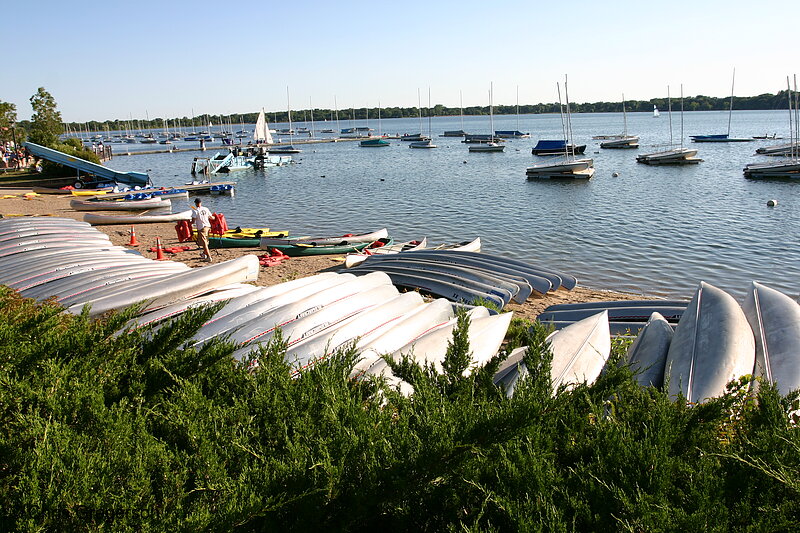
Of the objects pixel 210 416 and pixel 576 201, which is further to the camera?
pixel 576 201

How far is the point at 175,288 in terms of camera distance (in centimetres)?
889

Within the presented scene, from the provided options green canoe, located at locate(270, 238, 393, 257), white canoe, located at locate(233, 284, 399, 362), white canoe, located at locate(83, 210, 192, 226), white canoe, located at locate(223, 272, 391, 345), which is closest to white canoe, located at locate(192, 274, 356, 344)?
white canoe, located at locate(223, 272, 391, 345)

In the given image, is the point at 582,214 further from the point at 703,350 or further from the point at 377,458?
the point at 377,458

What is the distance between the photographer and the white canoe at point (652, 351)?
6727 mm

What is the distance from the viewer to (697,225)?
27.3m

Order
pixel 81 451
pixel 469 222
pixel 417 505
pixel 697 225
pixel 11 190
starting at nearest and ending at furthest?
pixel 81 451, pixel 417 505, pixel 697 225, pixel 469 222, pixel 11 190

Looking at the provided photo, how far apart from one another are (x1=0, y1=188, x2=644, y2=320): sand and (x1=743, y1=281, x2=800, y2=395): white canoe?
4.56m

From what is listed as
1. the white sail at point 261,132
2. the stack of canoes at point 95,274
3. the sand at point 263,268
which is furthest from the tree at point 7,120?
the stack of canoes at point 95,274

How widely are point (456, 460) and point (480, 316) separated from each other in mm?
5489

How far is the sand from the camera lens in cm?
1463

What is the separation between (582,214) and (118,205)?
79.4ft

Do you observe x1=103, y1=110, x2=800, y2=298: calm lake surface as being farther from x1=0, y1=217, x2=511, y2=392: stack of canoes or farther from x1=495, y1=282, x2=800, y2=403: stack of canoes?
x1=0, y1=217, x2=511, y2=392: stack of canoes

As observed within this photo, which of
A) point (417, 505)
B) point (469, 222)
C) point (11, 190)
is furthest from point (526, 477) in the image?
point (11, 190)

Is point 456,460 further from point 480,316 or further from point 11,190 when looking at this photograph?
point 11,190
